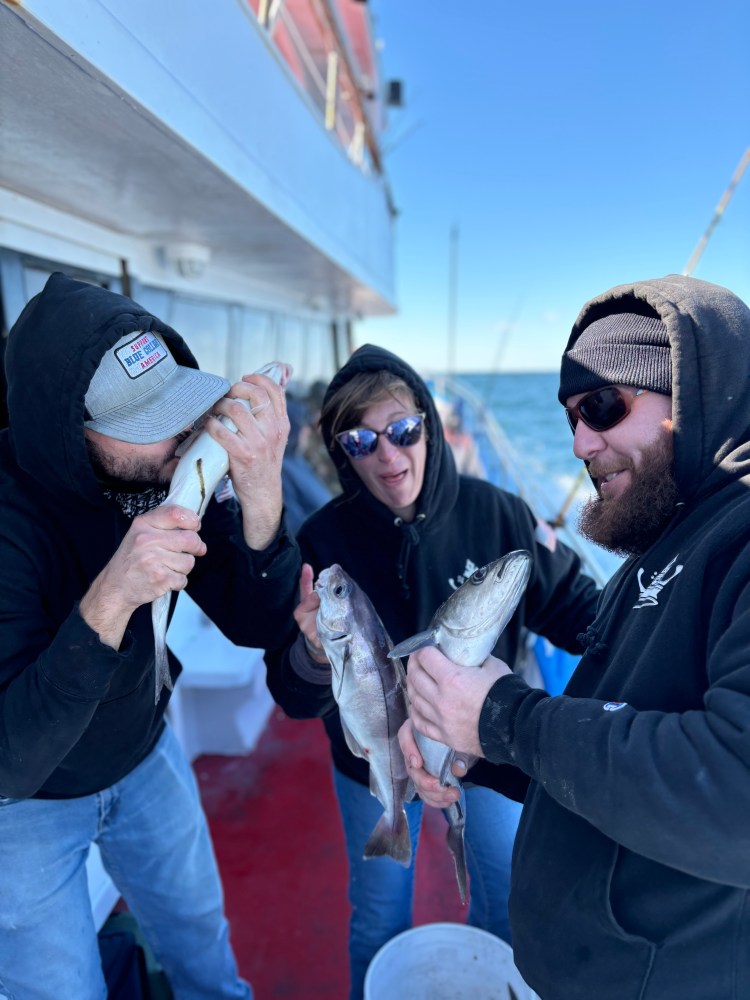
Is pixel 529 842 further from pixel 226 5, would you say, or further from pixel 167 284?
pixel 167 284

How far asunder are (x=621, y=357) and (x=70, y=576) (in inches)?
63.7

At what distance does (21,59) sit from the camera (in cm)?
152

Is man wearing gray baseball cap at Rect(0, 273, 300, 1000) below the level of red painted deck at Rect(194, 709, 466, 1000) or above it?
above

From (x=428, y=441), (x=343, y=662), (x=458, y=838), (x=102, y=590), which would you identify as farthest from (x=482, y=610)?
(x=428, y=441)

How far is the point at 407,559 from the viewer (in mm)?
2244

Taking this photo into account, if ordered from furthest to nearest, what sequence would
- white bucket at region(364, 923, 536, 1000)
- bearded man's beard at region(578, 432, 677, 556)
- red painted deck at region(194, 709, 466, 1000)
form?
red painted deck at region(194, 709, 466, 1000)
white bucket at region(364, 923, 536, 1000)
bearded man's beard at region(578, 432, 677, 556)

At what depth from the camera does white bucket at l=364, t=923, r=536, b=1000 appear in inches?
83.7

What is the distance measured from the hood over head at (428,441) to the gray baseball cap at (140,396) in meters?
0.72

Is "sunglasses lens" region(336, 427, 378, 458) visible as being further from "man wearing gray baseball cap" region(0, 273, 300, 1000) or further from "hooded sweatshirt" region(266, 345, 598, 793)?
"man wearing gray baseball cap" region(0, 273, 300, 1000)

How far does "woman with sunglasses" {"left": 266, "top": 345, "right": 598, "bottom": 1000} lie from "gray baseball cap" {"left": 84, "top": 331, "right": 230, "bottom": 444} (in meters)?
0.71

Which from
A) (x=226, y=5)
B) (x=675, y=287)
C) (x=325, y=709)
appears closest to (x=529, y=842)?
(x=325, y=709)

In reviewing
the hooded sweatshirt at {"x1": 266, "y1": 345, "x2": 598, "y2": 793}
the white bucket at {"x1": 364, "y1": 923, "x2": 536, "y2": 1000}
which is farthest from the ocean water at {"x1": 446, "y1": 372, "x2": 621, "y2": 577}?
the white bucket at {"x1": 364, "y1": 923, "x2": 536, "y2": 1000}

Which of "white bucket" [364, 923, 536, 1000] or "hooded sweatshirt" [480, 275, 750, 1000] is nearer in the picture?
"hooded sweatshirt" [480, 275, 750, 1000]

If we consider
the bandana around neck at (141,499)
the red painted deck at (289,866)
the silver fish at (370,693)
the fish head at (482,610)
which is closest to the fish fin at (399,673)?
the silver fish at (370,693)
